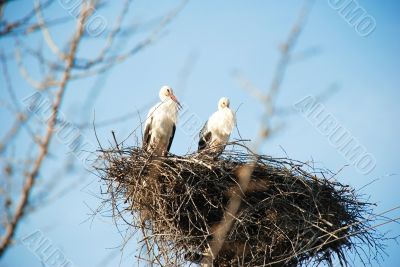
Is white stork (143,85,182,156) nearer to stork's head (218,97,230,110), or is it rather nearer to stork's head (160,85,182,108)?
stork's head (160,85,182,108)

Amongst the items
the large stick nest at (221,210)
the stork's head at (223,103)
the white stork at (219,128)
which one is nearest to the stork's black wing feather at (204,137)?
the white stork at (219,128)

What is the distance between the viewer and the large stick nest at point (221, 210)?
4262 millimetres

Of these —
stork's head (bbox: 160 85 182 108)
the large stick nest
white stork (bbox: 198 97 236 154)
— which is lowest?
the large stick nest

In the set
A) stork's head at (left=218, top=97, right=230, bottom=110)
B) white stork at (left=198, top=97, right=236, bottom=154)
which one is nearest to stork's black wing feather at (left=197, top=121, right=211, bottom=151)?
white stork at (left=198, top=97, right=236, bottom=154)

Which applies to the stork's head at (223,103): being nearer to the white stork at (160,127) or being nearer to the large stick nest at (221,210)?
the white stork at (160,127)

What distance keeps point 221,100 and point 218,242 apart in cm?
279

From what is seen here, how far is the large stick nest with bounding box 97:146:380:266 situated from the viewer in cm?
426

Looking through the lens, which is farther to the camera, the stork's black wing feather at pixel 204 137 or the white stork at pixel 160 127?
the stork's black wing feather at pixel 204 137

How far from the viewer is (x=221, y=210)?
4.45 metres

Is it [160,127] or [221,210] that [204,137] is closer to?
[160,127]

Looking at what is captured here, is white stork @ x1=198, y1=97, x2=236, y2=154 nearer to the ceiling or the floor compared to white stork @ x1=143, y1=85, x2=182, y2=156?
nearer to the floor

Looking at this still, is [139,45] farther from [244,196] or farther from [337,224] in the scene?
[337,224]

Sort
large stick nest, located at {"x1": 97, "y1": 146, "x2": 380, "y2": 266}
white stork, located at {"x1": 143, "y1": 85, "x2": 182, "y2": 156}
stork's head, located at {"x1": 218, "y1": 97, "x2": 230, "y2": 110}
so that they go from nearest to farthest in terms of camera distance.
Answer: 1. large stick nest, located at {"x1": 97, "y1": 146, "x2": 380, "y2": 266}
2. white stork, located at {"x1": 143, "y1": 85, "x2": 182, "y2": 156}
3. stork's head, located at {"x1": 218, "y1": 97, "x2": 230, "y2": 110}

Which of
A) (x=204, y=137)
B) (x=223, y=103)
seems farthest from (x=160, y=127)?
(x=223, y=103)
